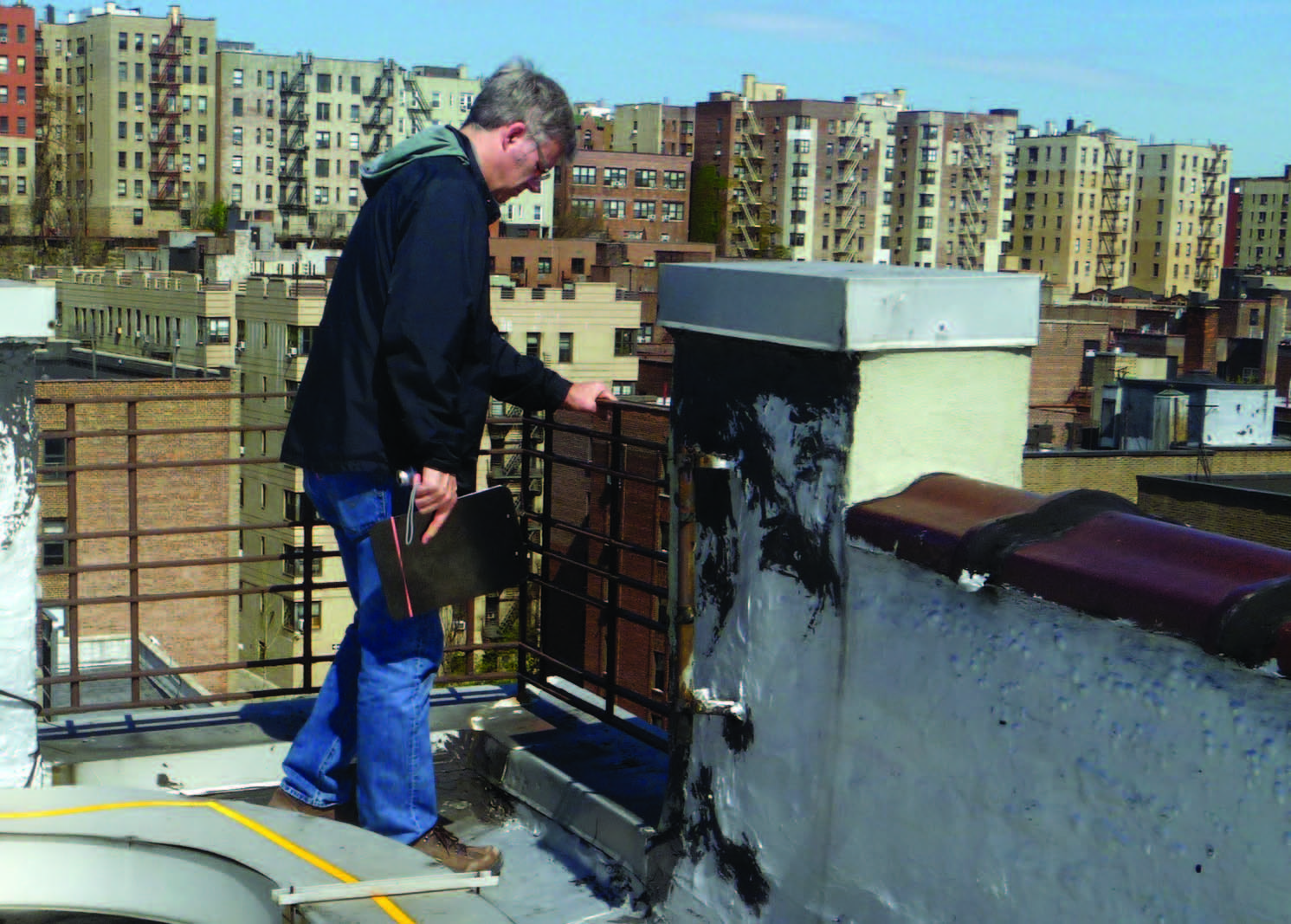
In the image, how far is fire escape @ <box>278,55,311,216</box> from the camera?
9862cm

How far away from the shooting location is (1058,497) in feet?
9.43

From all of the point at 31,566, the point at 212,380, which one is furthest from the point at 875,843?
the point at 212,380

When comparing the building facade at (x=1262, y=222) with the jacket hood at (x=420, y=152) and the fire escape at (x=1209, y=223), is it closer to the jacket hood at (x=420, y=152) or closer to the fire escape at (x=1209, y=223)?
the fire escape at (x=1209, y=223)

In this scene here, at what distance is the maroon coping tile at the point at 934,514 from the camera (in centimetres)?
289

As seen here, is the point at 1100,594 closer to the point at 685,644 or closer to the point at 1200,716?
the point at 1200,716

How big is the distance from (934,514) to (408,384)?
48.6 inches

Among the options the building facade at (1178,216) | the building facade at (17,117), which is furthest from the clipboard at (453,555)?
the building facade at (1178,216)

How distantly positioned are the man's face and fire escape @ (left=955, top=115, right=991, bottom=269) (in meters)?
113

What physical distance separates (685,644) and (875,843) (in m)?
0.79

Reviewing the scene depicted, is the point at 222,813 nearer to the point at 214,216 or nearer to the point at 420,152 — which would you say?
the point at 420,152

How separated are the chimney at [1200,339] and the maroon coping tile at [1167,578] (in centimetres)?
5462

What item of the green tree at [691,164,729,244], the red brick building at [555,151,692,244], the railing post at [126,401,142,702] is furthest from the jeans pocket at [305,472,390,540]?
the green tree at [691,164,729,244]

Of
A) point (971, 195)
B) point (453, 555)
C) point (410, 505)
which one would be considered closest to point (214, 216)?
point (971, 195)

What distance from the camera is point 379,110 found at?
10019 cm
